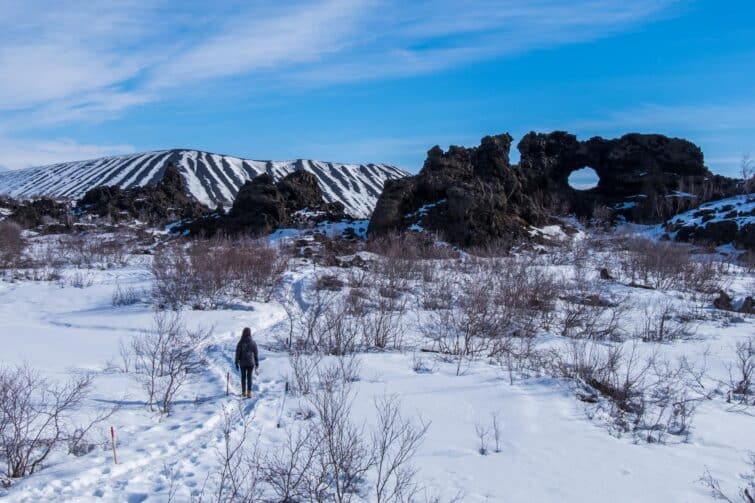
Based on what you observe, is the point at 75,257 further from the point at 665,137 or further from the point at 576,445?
the point at 665,137

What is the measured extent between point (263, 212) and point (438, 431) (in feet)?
88.1

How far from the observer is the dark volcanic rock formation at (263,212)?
3127 cm

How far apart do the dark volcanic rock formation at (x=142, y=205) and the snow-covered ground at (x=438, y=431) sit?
26.5m

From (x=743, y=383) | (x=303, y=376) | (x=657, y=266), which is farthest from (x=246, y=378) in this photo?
(x=657, y=266)

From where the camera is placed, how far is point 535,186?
41.7 metres

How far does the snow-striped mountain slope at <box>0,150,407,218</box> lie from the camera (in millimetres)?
57156

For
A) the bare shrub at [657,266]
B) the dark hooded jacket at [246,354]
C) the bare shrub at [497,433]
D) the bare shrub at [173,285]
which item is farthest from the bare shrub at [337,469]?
the bare shrub at [657,266]

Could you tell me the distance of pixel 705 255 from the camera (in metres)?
26.0

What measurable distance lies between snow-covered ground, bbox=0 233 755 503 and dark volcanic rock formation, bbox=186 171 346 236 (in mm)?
17878

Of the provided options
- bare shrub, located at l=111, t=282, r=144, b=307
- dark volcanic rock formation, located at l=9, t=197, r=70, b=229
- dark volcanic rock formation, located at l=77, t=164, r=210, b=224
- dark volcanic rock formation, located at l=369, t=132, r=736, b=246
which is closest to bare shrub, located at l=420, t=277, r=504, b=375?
bare shrub, located at l=111, t=282, r=144, b=307

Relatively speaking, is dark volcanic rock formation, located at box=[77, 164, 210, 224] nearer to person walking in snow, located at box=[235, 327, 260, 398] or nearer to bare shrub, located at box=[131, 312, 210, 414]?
bare shrub, located at box=[131, 312, 210, 414]

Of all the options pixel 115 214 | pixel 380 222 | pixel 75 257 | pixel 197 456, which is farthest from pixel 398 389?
pixel 115 214

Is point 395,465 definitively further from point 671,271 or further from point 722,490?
point 671,271

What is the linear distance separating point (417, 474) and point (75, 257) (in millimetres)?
24544
